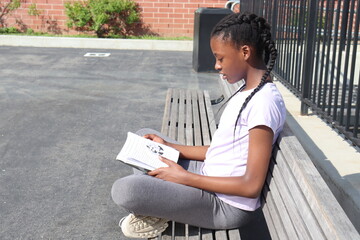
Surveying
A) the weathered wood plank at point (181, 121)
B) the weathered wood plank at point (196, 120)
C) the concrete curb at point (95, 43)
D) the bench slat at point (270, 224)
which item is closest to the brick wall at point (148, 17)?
the concrete curb at point (95, 43)

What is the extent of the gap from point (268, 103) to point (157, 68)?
7.91 m

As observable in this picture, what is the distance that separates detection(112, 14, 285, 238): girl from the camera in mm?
2461

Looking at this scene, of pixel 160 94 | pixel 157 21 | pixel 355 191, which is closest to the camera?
pixel 355 191

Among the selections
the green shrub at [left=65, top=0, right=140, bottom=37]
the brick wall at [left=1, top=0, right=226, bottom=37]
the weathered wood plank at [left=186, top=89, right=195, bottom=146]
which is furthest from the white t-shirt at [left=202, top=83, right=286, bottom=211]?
the brick wall at [left=1, top=0, right=226, bottom=37]

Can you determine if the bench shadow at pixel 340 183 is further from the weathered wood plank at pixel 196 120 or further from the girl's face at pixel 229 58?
the weathered wood plank at pixel 196 120

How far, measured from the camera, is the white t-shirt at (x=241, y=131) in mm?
2412

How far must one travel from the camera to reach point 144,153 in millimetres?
2830

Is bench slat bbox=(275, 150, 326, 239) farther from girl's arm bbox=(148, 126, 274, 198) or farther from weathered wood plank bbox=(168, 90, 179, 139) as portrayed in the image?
weathered wood plank bbox=(168, 90, 179, 139)

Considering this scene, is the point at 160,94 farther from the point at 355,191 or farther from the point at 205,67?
the point at 355,191

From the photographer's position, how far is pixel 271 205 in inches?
96.4

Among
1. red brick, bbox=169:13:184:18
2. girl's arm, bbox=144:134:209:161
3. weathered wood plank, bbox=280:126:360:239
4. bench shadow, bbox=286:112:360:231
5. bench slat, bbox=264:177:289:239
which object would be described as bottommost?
bench shadow, bbox=286:112:360:231

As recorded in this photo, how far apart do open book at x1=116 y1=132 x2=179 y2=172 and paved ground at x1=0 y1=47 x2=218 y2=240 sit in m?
0.72

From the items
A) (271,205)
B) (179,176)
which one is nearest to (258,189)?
(271,205)

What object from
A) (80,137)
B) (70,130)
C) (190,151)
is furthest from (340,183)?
(70,130)
